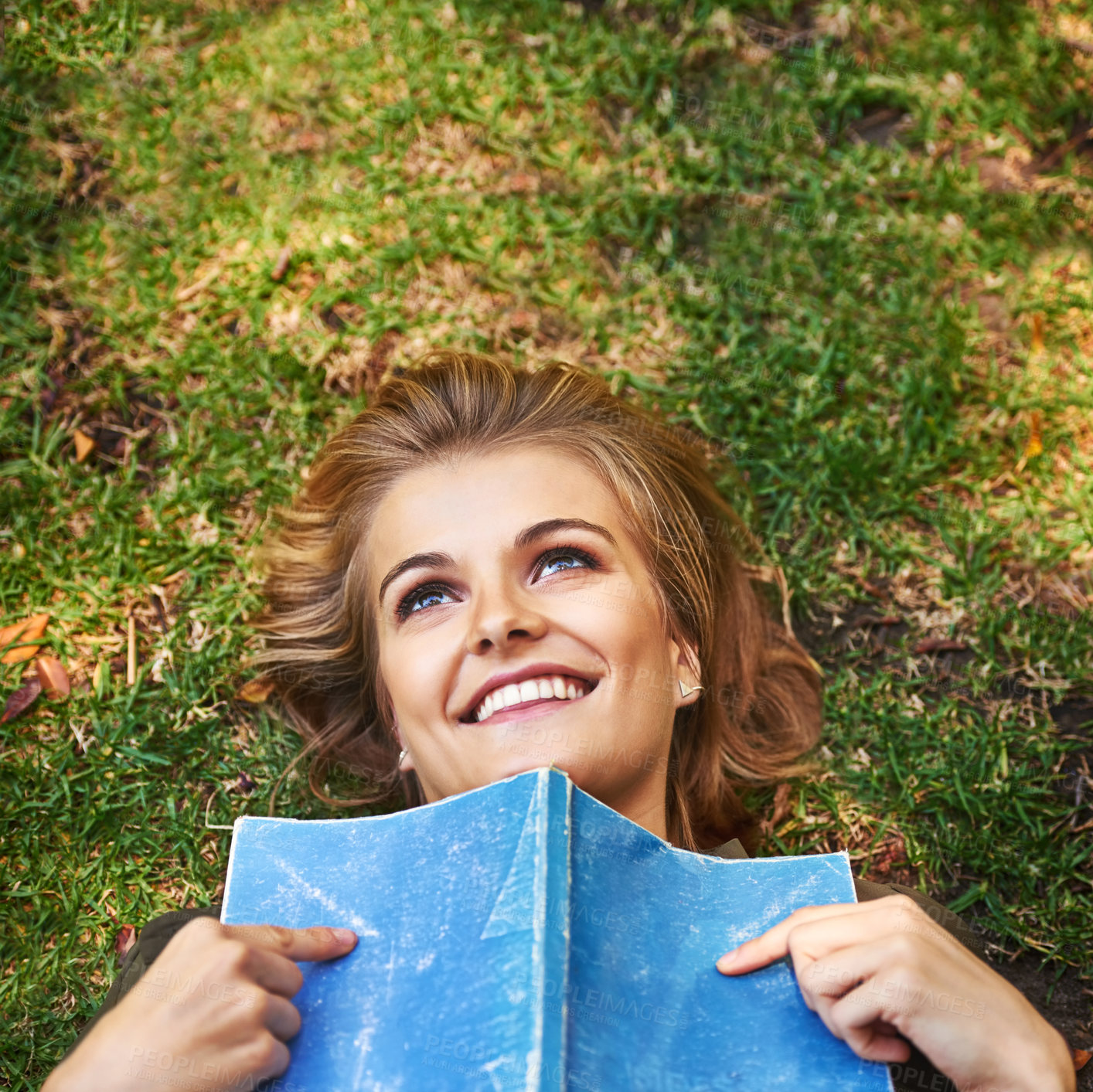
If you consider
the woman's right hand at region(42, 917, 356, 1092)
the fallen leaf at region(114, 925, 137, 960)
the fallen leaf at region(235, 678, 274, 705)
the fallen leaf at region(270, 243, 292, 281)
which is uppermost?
the fallen leaf at region(270, 243, 292, 281)

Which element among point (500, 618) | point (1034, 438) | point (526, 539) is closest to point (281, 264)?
point (526, 539)

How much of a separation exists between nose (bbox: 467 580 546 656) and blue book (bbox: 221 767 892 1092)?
1.19 ft

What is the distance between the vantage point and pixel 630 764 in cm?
242

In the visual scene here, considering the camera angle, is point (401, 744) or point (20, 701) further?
point (20, 701)

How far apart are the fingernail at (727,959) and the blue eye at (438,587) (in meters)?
0.97

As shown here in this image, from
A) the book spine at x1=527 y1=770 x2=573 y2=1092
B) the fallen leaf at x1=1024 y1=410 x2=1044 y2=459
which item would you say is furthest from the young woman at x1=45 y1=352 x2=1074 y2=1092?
the fallen leaf at x1=1024 y1=410 x2=1044 y2=459

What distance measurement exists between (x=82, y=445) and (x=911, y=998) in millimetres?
3164

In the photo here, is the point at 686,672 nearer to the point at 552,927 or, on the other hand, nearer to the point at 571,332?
the point at 552,927

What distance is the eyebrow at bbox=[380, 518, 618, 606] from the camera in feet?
8.29

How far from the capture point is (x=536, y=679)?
2404mm

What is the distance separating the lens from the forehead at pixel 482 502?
2564 mm

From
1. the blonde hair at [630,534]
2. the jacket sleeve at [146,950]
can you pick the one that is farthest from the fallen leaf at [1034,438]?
the jacket sleeve at [146,950]

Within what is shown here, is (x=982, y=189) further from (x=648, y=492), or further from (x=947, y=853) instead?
(x=947, y=853)

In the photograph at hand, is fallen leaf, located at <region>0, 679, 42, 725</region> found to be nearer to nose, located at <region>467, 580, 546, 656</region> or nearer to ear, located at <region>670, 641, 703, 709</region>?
nose, located at <region>467, 580, 546, 656</region>
